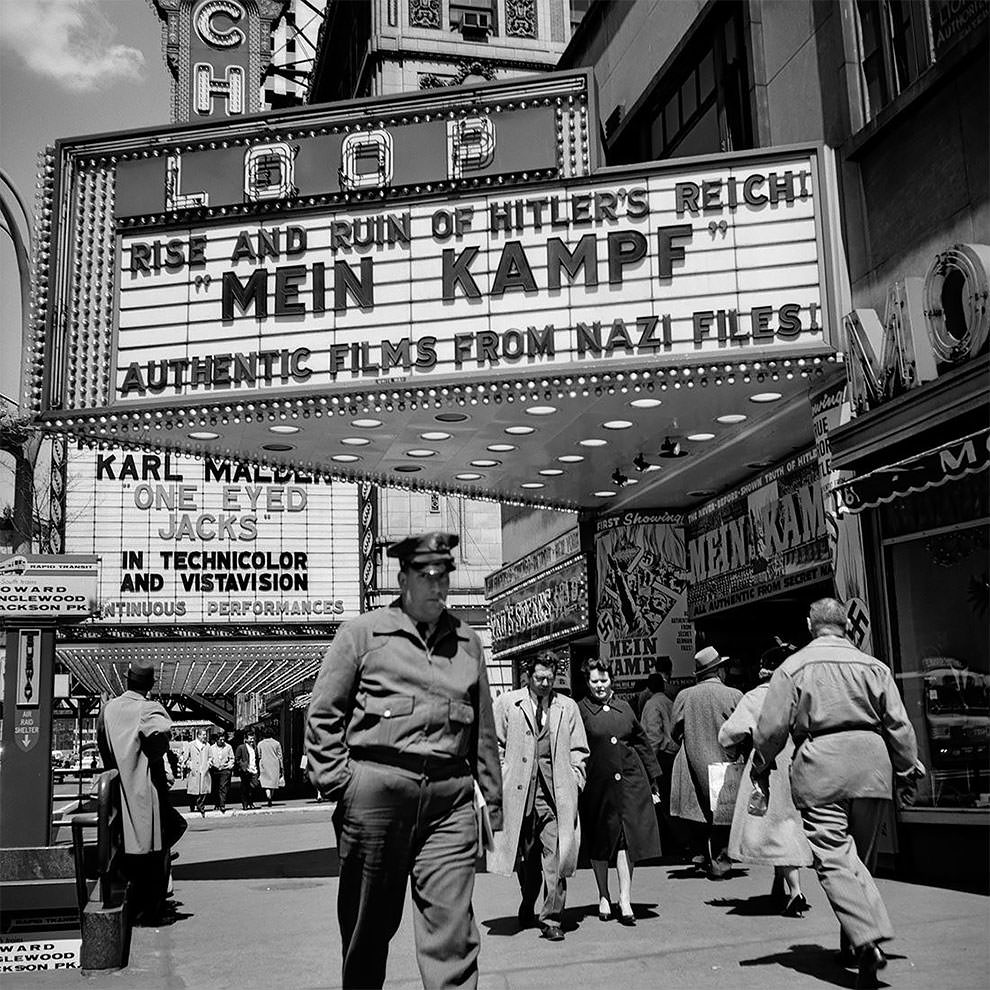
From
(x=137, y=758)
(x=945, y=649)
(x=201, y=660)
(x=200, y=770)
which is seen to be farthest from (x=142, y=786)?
(x=201, y=660)

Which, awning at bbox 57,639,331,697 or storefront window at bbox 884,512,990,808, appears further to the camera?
awning at bbox 57,639,331,697

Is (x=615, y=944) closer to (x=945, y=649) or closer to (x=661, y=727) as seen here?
(x=945, y=649)

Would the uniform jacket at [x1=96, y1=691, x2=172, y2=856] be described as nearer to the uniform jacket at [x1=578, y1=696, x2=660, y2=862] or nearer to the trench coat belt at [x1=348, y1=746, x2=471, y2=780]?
the uniform jacket at [x1=578, y1=696, x2=660, y2=862]

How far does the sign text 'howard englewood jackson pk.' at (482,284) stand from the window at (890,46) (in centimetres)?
86

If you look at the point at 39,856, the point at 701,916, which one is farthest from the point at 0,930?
the point at 701,916

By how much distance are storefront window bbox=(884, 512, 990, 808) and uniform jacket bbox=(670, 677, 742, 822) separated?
1504 millimetres

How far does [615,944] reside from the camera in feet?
24.4

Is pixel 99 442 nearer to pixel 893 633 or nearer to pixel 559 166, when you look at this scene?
pixel 559 166

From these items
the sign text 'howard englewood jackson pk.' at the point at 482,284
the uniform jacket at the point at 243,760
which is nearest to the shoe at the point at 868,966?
the sign text 'howard englewood jackson pk.' at the point at 482,284

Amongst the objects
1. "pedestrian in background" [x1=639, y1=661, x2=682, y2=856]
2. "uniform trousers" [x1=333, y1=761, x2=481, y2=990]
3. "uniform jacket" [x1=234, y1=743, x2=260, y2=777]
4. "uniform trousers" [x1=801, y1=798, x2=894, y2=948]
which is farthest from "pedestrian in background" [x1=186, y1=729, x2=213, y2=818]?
"uniform trousers" [x1=333, y1=761, x2=481, y2=990]

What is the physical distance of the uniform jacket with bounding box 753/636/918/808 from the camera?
601 centimetres

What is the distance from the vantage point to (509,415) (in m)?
12.1

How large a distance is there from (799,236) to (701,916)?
593 centimetres

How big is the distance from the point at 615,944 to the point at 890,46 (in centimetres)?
771
